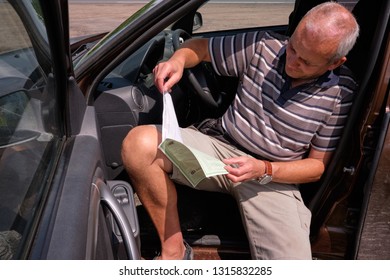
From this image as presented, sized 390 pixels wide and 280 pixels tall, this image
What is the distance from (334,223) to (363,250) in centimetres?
18

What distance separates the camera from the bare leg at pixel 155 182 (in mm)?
2107

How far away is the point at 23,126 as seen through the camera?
130 cm

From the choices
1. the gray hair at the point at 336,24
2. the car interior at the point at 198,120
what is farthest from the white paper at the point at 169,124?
the gray hair at the point at 336,24

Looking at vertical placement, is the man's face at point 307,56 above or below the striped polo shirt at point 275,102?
above

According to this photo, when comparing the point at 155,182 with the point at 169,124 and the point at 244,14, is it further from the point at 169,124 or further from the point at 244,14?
the point at 244,14

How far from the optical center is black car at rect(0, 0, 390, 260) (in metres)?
1.16

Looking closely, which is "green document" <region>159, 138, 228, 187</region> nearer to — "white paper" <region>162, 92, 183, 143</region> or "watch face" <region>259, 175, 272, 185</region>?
"white paper" <region>162, 92, 183, 143</region>

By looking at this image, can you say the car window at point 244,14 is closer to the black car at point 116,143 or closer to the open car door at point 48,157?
the black car at point 116,143

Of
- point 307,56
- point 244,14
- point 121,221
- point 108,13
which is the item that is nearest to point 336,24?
point 307,56

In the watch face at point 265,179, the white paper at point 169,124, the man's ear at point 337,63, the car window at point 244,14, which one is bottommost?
the car window at point 244,14

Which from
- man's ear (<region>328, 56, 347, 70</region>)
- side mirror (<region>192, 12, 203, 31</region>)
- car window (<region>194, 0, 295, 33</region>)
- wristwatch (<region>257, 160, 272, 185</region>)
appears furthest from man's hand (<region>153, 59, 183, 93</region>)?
car window (<region>194, 0, 295, 33</region>)

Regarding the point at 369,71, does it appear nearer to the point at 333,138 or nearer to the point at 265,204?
the point at 333,138

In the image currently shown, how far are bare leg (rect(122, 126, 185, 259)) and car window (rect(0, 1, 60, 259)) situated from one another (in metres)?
0.63

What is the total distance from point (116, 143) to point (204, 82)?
0.65 m
